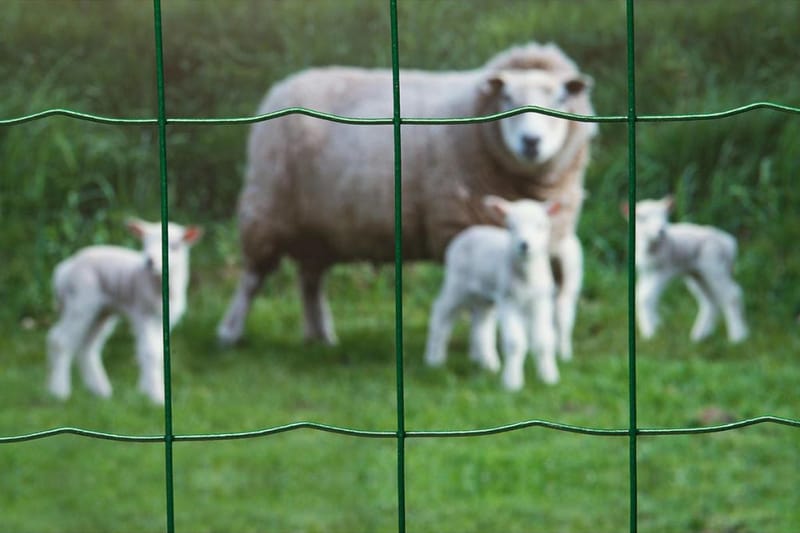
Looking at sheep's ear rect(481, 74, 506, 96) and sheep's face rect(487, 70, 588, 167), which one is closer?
sheep's face rect(487, 70, 588, 167)

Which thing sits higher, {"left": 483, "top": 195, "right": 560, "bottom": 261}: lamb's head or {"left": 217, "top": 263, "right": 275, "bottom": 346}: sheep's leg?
{"left": 483, "top": 195, "right": 560, "bottom": 261}: lamb's head

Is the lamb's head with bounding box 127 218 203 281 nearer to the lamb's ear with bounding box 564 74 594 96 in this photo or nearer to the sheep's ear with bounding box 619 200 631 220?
the lamb's ear with bounding box 564 74 594 96

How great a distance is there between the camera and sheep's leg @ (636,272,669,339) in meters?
7.01

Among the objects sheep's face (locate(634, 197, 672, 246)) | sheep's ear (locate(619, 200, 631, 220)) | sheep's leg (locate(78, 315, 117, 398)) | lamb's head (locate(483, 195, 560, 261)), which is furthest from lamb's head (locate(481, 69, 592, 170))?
sheep's leg (locate(78, 315, 117, 398))

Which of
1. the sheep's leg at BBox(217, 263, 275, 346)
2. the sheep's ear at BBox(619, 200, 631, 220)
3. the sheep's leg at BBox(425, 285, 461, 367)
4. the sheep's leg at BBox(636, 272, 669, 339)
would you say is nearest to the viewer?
the sheep's leg at BBox(425, 285, 461, 367)

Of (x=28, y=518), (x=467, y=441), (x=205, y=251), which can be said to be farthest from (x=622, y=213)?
(x=28, y=518)

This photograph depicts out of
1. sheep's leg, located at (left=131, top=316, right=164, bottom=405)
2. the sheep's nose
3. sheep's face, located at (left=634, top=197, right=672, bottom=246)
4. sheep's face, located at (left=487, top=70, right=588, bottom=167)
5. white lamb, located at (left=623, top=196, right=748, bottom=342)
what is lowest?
sheep's leg, located at (left=131, top=316, right=164, bottom=405)

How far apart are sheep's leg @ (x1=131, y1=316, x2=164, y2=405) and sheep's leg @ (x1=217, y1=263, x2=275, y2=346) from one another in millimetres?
970

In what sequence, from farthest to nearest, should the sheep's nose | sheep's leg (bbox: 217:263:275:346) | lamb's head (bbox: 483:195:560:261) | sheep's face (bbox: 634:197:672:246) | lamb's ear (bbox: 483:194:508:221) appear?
sheep's leg (bbox: 217:263:275:346) < sheep's face (bbox: 634:197:672:246) < the sheep's nose < lamb's ear (bbox: 483:194:508:221) < lamb's head (bbox: 483:195:560:261)

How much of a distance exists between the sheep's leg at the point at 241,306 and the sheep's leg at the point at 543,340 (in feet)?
5.23

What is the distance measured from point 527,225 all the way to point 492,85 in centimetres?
90

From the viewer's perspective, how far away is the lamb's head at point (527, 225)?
6160 millimetres

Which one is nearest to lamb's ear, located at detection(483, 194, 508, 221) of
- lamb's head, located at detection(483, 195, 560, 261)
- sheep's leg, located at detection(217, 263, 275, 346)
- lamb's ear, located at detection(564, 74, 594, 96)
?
lamb's head, located at detection(483, 195, 560, 261)

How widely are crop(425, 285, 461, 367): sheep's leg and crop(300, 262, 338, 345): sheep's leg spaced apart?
740 mm
